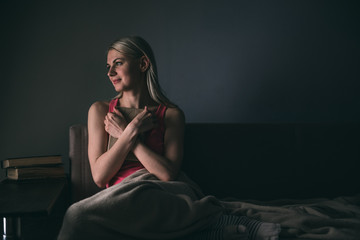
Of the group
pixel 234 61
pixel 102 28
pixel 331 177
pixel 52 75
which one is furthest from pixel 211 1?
pixel 331 177

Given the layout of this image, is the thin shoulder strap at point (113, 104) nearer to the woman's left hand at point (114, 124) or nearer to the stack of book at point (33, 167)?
the woman's left hand at point (114, 124)

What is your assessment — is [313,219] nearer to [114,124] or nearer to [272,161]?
[272,161]

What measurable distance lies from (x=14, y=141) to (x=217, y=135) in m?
1.13

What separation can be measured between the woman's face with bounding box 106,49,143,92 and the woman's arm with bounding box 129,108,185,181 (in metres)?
0.23

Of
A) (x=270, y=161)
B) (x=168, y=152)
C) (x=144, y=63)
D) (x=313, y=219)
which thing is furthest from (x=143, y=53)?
(x=313, y=219)

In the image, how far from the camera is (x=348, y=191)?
168 cm

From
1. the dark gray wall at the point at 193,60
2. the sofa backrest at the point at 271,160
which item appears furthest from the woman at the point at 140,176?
the dark gray wall at the point at 193,60

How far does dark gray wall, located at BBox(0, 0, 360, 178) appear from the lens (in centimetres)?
178

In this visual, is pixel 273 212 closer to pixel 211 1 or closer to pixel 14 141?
pixel 211 1

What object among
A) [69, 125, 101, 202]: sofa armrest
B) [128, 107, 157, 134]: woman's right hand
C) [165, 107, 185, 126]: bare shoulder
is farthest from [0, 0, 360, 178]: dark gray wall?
[128, 107, 157, 134]: woman's right hand

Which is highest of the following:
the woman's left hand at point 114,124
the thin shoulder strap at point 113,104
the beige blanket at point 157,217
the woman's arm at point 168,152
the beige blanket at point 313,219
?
the thin shoulder strap at point 113,104

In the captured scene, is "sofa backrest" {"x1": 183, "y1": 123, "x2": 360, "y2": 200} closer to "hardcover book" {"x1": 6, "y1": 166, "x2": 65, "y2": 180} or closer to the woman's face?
the woman's face

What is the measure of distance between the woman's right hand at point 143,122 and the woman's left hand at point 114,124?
0.18 feet

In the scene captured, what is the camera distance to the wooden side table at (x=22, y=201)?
965mm
